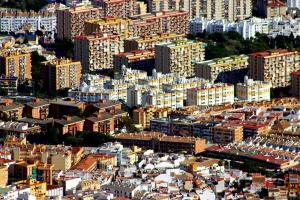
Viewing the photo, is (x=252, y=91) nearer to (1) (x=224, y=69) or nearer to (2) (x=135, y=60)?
(1) (x=224, y=69)

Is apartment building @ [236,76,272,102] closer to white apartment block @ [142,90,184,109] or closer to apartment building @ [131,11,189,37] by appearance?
white apartment block @ [142,90,184,109]

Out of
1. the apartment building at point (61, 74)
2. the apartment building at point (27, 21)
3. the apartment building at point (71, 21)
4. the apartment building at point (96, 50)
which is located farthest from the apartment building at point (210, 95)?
the apartment building at point (27, 21)

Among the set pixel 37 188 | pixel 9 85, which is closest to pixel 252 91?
pixel 9 85

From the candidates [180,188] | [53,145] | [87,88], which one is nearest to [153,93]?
[87,88]

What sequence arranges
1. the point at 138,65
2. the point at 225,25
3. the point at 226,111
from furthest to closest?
the point at 225,25, the point at 138,65, the point at 226,111

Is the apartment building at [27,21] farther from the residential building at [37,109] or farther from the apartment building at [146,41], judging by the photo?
the residential building at [37,109]

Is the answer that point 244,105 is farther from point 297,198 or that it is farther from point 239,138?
point 297,198

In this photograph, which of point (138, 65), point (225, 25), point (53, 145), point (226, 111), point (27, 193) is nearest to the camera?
point (27, 193)
